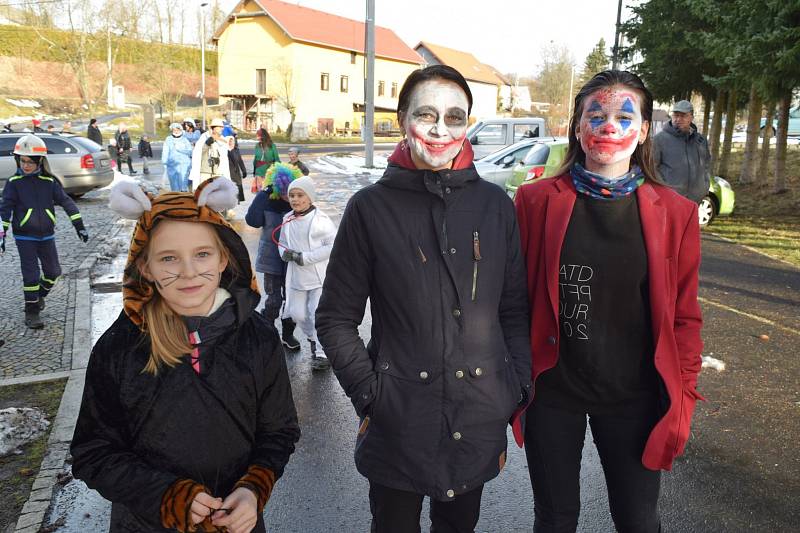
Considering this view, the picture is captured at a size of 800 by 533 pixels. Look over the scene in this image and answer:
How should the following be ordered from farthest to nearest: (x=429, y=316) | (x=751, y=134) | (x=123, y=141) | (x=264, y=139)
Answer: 1. (x=123, y=141)
2. (x=751, y=134)
3. (x=264, y=139)
4. (x=429, y=316)

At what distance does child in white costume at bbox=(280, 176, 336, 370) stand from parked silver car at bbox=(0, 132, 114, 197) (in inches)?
465

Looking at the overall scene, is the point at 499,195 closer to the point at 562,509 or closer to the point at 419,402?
the point at 419,402

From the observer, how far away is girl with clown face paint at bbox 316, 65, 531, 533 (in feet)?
6.78

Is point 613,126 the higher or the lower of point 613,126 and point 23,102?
the lower

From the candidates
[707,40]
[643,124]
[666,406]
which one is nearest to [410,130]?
[643,124]

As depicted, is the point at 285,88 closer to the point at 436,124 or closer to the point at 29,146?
the point at 29,146

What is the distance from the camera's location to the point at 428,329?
206 centimetres

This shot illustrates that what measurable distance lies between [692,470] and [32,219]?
243 inches

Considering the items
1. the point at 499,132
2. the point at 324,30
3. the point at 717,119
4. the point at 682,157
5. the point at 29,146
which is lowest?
the point at 29,146

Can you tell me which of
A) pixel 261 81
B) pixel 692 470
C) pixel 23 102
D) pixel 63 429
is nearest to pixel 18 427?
pixel 63 429

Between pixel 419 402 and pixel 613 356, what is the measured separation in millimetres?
711

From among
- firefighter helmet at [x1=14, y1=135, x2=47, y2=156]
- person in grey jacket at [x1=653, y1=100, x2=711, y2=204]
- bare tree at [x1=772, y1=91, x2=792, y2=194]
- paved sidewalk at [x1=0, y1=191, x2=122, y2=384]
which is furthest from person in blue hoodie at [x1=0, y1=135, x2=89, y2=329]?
bare tree at [x1=772, y1=91, x2=792, y2=194]

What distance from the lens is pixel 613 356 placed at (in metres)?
2.20

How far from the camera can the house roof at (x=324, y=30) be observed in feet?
163
